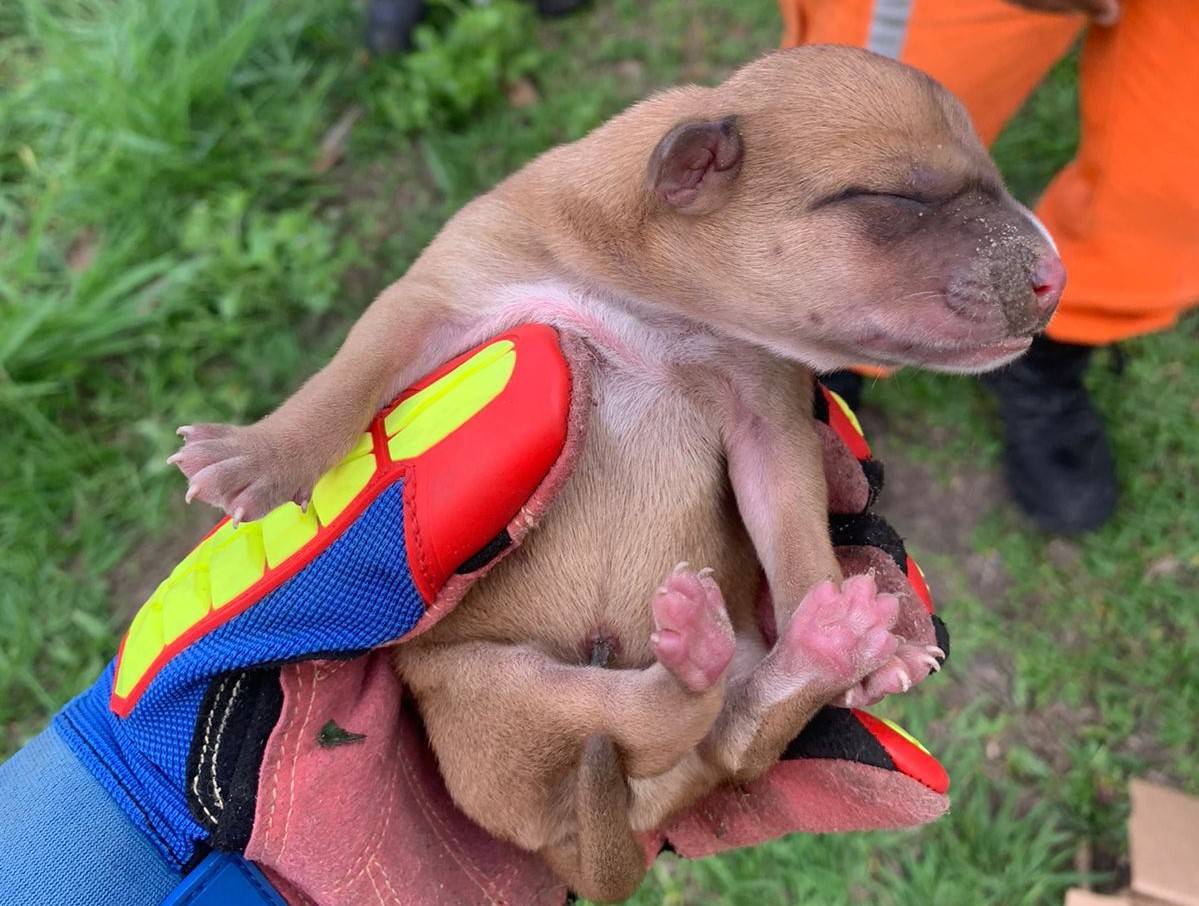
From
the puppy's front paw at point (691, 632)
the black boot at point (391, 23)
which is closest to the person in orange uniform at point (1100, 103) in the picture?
the puppy's front paw at point (691, 632)

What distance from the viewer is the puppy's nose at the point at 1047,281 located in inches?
91.2

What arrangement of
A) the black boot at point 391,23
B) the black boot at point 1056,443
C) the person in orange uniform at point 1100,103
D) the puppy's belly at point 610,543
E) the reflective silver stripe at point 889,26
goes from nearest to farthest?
1. the puppy's belly at point 610,543
2. the person in orange uniform at point 1100,103
3. the reflective silver stripe at point 889,26
4. the black boot at point 1056,443
5. the black boot at point 391,23

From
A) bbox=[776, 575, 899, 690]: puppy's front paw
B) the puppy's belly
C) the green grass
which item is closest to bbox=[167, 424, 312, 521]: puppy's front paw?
the puppy's belly

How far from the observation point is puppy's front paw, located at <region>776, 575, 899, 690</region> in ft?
8.05

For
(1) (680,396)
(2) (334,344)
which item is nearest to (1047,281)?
(1) (680,396)

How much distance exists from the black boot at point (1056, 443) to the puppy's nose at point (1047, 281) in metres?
2.20

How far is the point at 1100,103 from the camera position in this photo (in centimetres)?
357

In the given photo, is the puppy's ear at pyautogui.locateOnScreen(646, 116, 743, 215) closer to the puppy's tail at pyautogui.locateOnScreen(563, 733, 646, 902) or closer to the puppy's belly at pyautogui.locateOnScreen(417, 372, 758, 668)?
the puppy's belly at pyautogui.locateOnScreen(417, 372, 758, 668)

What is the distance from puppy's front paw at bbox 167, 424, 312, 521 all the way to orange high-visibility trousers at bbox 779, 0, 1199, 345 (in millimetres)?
2564

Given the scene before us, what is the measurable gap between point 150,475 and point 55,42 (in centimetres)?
254

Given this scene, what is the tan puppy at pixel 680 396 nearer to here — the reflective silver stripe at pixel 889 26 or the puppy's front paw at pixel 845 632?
the puppy's front paw at pixel 845 632

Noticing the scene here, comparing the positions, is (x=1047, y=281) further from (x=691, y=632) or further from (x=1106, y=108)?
(x=1106, y=108)

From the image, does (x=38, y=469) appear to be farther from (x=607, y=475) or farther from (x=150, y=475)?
(x=607, y=475)

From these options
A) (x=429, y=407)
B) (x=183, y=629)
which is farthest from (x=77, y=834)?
(x=429, y=407)
